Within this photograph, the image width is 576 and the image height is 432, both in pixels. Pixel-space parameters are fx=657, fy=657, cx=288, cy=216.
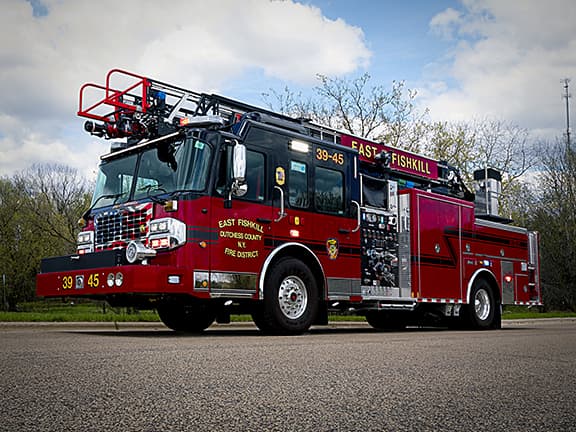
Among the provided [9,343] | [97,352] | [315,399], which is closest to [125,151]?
[9,343]

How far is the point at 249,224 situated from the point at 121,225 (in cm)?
182

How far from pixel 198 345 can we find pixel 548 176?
35323mm

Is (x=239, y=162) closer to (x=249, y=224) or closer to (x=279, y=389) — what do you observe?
(x=249, y=224)

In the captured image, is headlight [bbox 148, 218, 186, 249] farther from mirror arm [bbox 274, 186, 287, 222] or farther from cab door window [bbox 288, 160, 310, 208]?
cab door window [bbox 288, 160, 310, 208]

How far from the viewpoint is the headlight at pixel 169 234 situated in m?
8.41

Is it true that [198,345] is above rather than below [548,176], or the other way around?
below

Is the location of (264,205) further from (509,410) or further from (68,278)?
(509,410)

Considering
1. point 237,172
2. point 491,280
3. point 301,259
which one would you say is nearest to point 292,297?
point 301,259

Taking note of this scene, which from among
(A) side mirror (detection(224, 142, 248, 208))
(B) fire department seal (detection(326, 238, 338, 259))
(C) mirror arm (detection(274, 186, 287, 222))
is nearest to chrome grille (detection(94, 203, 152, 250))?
(A) side mirror (detection(224, 142, 248, 208))

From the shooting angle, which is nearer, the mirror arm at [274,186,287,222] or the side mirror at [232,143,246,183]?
the side mirror at [232,143,246,183]

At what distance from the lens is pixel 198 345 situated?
6.99m

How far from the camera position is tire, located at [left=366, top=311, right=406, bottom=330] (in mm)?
13750

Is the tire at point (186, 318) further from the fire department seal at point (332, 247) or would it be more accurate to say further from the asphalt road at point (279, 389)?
the asphalt road at point (279, 389)

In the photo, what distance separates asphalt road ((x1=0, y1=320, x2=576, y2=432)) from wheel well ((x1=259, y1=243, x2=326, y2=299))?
8.96 ft
